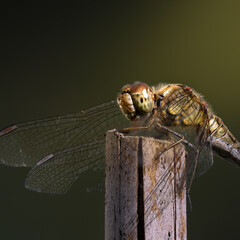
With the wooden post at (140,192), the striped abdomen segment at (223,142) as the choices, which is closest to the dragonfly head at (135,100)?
the wooden post at (140,192)

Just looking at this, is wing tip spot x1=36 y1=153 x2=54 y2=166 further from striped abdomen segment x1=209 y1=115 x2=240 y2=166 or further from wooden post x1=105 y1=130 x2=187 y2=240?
striped abdomen segment x1=209 y1=115 x2=240 y2=166

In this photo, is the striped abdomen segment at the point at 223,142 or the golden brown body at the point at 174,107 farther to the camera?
the striped abdomen segment at the point at 223,142

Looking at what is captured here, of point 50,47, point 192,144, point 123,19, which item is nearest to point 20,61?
point 50,47

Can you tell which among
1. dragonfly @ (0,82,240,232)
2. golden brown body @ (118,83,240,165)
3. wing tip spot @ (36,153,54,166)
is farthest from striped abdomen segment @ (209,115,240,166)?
wing tip spot @ (36,153,54,166)

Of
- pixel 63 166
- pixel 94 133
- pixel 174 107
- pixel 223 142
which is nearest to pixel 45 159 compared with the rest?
pixel 63 166

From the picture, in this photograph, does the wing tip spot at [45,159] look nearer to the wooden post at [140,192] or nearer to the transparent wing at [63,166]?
the transparent wing at [63,166]

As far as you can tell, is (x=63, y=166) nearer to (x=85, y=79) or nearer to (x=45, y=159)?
(x=45, y=159)
